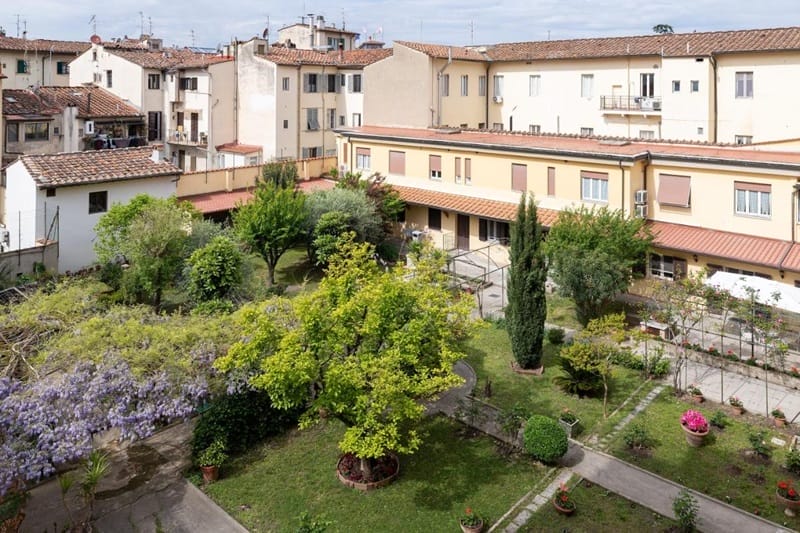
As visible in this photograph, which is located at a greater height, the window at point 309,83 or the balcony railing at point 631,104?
the window at point 309,83

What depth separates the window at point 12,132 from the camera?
43625 millimetres

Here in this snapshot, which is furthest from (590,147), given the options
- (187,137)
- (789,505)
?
(187,137)

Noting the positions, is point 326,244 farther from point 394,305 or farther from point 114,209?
point 394,305

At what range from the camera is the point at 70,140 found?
4747 centimetres

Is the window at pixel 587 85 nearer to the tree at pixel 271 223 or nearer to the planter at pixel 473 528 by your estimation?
the tree at pixel 271 223

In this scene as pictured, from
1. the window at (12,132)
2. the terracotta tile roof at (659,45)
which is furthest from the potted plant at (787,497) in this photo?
the window at (12,132)

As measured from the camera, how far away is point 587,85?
4666cm

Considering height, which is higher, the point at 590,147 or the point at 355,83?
the point at 355,83

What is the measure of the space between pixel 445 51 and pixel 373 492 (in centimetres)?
3701

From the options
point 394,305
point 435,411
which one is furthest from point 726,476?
point 394,305

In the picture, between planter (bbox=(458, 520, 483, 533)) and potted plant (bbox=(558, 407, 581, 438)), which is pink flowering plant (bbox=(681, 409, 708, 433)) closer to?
potted plant (bbox=(558, 407, 581, 438))

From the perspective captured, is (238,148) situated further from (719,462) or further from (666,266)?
(719,462)

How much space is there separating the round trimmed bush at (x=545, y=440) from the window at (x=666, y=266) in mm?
13640

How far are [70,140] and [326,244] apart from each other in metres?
25.7
